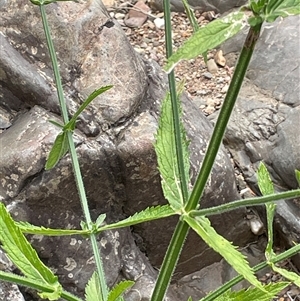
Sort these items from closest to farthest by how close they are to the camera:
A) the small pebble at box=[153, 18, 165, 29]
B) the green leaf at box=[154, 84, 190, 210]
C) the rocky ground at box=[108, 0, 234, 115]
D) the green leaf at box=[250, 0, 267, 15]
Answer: the green leaf at box=[250, 0, 267, 15] → the green leaf at box=[154, 84, 190, 210] → the rocky ground at box=[108, 0, 234, 115] → the small pebble at box=[153, 18, 165, 29]

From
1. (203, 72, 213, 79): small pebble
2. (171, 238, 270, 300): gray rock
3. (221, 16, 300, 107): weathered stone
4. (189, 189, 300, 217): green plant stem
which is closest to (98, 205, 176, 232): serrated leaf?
(189, 189, 300, 217): green plant stem

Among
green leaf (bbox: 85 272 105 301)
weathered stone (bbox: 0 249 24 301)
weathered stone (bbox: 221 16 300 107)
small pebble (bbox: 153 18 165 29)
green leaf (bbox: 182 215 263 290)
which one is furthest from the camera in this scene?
small pebble (bbox: 153 18 165 29)

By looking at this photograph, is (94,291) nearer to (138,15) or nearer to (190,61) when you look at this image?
(190,61)

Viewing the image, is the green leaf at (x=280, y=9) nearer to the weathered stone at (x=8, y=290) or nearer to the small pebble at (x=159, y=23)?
the weathered stone at (x=8, y=290)

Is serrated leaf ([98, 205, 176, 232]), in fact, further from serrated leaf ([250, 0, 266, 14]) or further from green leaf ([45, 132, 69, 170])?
serrated leaf ([250, 0, 266, 14])

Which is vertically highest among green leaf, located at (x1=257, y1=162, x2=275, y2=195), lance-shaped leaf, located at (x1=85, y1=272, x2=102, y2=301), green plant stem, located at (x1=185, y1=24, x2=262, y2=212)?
green plant stem, located at (x1=185, y1=24, x2=262, y2=212)

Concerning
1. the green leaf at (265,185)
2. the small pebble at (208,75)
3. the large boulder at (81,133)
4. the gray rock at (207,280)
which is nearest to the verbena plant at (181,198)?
the green leaf at (265,185)
